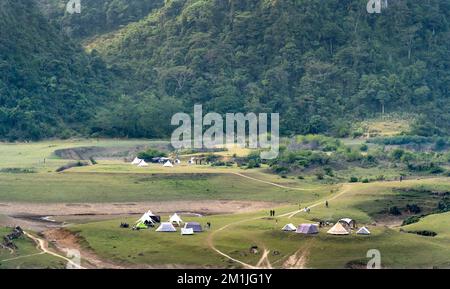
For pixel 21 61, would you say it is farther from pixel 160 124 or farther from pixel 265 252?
pixel 265 252

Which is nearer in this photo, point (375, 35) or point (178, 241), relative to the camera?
point (178, 241)

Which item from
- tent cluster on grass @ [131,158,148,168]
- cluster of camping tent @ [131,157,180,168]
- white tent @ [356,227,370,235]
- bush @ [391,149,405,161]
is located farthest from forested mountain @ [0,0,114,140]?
white tent @ [356,227,370,235]

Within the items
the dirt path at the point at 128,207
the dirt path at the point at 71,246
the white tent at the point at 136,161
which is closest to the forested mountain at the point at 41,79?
the white tent at the point at 136,161

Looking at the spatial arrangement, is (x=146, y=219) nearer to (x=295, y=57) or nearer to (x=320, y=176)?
(x=320, y=176)

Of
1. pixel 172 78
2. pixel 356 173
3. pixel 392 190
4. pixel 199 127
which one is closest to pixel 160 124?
pixel 199 127

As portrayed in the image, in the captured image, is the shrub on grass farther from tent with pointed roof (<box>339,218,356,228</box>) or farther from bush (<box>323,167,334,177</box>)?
tent with pointed roof (<box>339,218,356,228</box>)

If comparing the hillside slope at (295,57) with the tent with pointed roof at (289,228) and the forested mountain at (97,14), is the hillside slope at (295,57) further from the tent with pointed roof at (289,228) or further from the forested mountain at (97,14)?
the tent with pointed roof at (289,228)
